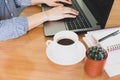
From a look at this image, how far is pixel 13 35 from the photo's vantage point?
1.04 m

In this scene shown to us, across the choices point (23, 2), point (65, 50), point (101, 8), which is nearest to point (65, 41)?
point (65, 50)

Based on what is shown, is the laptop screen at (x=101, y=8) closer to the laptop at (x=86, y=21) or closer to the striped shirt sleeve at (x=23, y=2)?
the laptop at (x=86, y=21)

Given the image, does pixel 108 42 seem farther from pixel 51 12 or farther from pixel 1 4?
pixel 1 4

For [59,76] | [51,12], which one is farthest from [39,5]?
[59,76]

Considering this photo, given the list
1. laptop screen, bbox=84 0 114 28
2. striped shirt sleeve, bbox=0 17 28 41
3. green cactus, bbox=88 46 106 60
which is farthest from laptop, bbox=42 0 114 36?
green cactus, bbox=88 46 106 60

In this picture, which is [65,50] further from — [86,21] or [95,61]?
[86,21]

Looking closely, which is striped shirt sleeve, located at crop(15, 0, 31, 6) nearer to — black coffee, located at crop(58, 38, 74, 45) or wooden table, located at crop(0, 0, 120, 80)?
wooden table, located at crop(0, 0, 120, 80)

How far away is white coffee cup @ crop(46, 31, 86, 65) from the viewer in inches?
34.7

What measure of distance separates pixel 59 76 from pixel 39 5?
0.61 metres

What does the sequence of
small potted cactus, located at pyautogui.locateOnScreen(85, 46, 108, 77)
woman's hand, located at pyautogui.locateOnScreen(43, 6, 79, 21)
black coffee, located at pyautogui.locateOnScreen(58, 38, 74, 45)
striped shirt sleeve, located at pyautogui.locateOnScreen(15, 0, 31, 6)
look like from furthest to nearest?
striped shirt sleeve, located at pyautogui.locateOnScreen(15, 0, 31, 6), woman's hand, located at pyautogui.locateOnScreen(43, 6, 79, 21), black coffee, located at pyautogui.locateOnScreen(58, 38, 74, 45), small potted cactus, located at pyautogui.locateOnScreen(85, 46, 108, 77)

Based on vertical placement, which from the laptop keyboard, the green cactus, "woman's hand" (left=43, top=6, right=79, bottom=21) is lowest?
the laptop keyboard

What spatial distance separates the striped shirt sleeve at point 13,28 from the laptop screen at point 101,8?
37 centimetres

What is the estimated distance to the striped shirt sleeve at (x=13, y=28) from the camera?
105cm

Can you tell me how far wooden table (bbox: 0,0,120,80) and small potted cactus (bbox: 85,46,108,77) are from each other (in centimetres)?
3
